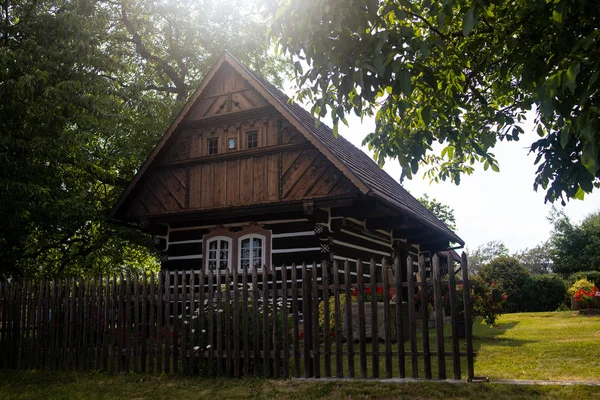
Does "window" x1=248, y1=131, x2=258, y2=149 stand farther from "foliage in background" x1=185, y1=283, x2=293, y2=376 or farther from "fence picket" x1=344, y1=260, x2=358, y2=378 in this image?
"fence picket" x1=344, y1=260, x2=358, y2=378

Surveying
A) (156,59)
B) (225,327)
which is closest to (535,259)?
(156,59)

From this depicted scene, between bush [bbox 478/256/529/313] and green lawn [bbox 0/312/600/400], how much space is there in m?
19.7

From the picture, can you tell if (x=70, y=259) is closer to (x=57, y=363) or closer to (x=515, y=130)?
(x=57, y=363)

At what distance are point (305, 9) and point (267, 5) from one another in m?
0.93

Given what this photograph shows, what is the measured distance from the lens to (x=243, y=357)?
333 inches

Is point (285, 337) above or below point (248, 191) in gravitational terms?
below

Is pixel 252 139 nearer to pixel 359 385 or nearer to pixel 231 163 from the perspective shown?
pixel 231 163

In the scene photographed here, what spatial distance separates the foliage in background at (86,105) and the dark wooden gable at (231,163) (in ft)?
7.17

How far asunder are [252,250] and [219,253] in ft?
3.79

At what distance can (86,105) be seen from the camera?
13.4 m

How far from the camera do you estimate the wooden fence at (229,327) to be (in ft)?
24.5

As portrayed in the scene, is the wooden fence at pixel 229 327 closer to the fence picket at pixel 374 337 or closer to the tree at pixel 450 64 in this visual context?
the fence picket at pixel 374 337

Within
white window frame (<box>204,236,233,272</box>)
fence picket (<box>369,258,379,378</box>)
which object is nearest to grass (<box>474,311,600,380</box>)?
fence picket (<box>369,258,379,378</box>)

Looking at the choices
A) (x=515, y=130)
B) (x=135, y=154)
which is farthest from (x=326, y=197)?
(x=135, y=154)
